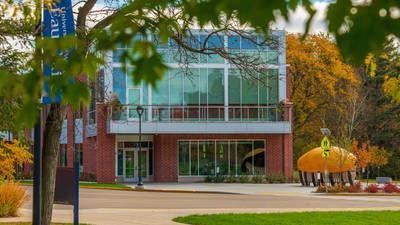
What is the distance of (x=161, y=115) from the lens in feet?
135

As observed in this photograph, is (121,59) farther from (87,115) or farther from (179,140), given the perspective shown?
(87,115)

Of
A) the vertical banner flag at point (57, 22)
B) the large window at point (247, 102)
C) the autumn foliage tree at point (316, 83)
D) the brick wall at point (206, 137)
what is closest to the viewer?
the vertical banner flag at point (57, 22)

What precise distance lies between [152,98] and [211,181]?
22.9 ft

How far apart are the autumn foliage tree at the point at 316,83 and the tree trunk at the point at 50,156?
1570 inches

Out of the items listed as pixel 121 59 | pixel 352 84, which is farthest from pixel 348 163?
pixel 121 59

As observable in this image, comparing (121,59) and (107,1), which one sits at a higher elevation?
(107,1)

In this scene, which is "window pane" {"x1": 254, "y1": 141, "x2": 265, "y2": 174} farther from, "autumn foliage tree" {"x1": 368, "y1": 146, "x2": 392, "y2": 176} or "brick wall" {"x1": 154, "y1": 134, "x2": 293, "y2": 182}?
"autumn foliage tree" {"x1": 368, "y1": 146, "x2": 392, "y2": 176}

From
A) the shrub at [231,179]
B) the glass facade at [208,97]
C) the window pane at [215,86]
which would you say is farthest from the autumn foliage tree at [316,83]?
the shrub at [231,179]

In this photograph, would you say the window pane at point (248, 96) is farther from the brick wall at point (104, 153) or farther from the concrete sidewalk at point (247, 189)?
the brick wall at point (104, 153)

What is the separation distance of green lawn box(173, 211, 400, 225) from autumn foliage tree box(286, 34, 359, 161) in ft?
106

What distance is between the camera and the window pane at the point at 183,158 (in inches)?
1684

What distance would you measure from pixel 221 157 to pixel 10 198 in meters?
27.3

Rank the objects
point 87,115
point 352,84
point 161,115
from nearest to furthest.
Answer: point 161,115 → point 87,115 → point 352,84

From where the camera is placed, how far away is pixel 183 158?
140 feet
